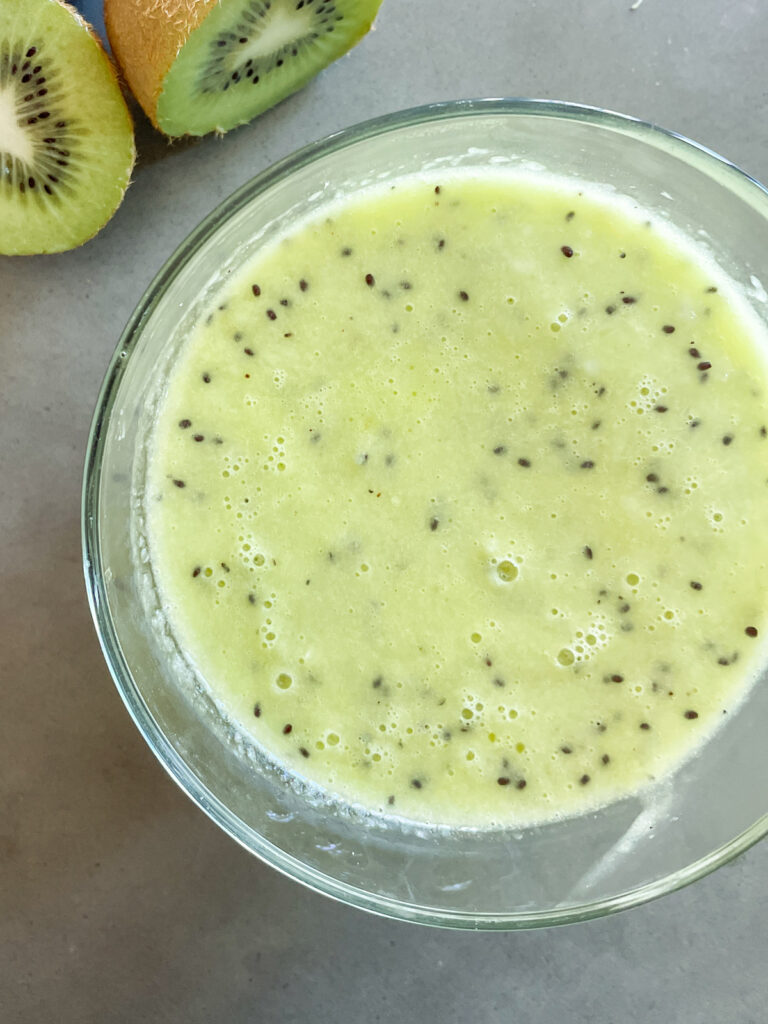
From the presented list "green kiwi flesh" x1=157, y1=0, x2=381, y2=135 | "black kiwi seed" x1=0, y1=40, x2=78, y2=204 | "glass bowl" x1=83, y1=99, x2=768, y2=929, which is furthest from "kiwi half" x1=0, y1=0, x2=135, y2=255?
"glass bowl" x1=83, y1=99, x2=768, y2=929

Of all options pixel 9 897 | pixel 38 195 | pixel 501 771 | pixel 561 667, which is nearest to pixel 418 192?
pixel 38 195

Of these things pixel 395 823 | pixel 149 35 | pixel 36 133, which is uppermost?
pixel 149 35

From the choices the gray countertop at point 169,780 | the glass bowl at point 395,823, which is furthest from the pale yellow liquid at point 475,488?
the gray countertop at point 169,780

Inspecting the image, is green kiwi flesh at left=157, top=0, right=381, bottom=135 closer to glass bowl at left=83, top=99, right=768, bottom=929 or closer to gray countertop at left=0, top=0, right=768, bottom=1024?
gray countertop at left=0, top=0, right=768, bottom=1024

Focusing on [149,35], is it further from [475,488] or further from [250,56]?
[475,488]

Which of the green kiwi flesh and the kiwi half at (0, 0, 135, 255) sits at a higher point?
the green kiwi flesh

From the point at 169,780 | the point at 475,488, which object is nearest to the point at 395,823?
the point at 169,780
